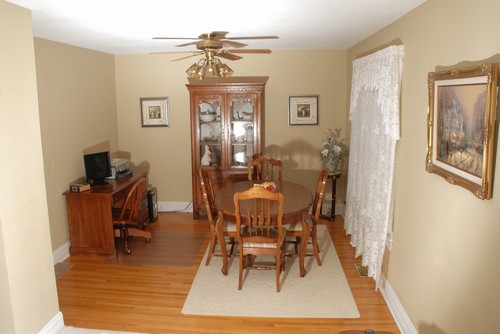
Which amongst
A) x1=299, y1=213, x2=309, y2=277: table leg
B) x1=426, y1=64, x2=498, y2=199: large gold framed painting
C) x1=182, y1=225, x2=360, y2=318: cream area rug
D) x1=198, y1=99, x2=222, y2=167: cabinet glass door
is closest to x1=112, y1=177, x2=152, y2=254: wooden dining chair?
x1=182, y1=225, x2=360, y2=318: cream area rug

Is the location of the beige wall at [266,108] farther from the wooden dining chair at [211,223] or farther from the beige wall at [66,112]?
the wooden dining chair at [211,223]

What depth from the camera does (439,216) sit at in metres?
2.30

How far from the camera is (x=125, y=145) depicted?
5.62m

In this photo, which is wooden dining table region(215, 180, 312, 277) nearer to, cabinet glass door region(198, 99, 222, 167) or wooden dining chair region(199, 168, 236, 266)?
wooden dining chair region(199, 168, 236, 266)

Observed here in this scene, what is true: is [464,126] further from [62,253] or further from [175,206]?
[175,206]

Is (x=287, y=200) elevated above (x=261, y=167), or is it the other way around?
(x=261, y=167)

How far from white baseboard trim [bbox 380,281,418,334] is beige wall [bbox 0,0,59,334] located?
264 cm

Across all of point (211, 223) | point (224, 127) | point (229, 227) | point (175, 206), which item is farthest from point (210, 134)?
point (229, 227)

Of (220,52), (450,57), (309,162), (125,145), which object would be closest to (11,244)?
(220,52)

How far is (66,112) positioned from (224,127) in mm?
1912

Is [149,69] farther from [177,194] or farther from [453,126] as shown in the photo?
[453,126]

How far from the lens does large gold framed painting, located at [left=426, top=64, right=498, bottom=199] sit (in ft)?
5.65

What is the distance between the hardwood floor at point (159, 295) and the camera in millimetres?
2949

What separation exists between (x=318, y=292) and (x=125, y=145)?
141 inches
